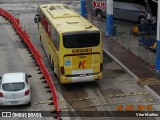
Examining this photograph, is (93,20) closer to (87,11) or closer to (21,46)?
(87,11)

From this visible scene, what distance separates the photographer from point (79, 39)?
21.9 meters

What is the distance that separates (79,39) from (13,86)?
4390 millimetres

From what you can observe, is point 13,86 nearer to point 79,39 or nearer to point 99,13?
point 79,39

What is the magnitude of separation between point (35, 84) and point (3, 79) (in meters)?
3.47

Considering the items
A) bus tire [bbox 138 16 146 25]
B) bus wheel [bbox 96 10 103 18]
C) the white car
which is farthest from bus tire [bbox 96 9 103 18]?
the white car

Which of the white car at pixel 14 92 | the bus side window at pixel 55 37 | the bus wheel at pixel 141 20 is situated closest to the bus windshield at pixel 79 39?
the bus side window at pixel 55 37

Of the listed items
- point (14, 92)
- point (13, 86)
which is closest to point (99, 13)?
point (13, 86)

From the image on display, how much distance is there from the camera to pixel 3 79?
68.2ft

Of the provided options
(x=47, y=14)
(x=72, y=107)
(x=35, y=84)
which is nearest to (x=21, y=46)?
(x=47, y=14)

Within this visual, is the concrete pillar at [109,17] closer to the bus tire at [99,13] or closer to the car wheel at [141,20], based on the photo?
the car wheel at [141,20]

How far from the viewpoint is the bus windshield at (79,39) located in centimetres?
2180

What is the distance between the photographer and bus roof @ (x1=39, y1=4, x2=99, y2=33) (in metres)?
22.5

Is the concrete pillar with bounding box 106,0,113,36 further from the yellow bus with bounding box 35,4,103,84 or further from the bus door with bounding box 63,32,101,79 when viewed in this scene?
the bus door with bounding box 63,32,101,79

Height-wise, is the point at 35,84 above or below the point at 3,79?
below
